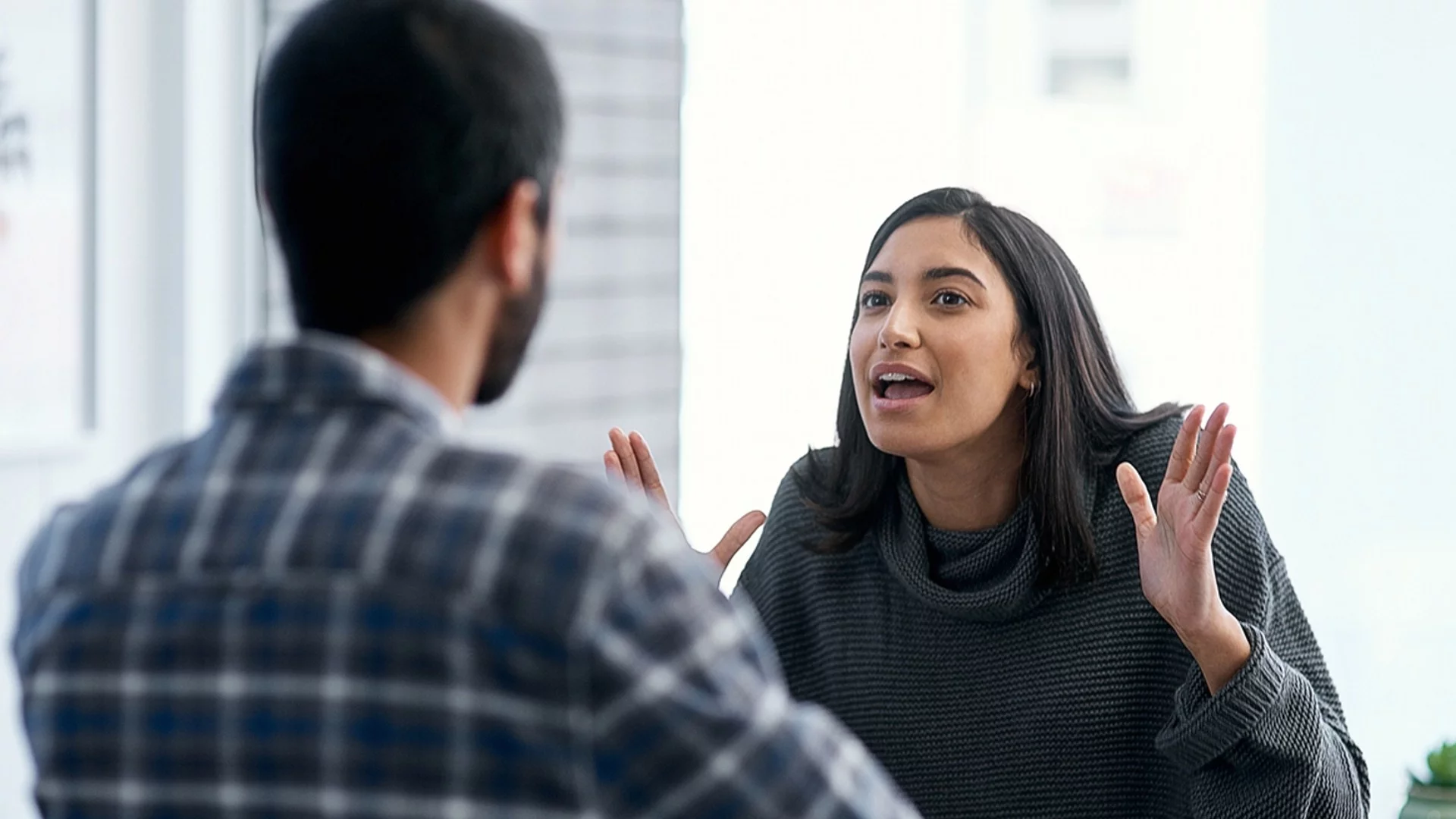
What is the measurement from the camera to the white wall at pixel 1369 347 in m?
2.86

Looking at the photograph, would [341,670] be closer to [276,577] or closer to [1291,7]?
[276,577]

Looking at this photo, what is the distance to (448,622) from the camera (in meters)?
0.73

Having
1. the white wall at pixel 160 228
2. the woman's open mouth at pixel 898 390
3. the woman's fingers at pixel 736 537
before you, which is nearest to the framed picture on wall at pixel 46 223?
the white wall at pixel 160 228

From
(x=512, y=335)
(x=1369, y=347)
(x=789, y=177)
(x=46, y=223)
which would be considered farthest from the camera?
(x=789, y=177)

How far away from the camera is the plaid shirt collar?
796mm

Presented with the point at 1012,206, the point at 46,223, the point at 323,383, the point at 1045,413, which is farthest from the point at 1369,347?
the point at 323,383

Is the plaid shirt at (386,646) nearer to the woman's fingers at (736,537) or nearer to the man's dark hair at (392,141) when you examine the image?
the man's dark hair at (392,141)

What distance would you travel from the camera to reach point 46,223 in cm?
233

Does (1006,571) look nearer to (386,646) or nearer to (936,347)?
(936,347)

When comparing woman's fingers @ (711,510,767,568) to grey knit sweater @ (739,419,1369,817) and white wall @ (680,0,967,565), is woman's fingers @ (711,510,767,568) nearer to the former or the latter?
grey knit sweater @ (739,419,1369,817)

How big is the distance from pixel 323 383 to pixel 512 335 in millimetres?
116

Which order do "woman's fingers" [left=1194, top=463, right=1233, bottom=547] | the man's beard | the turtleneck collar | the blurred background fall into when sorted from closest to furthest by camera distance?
the man's beard, "woman's fingers" [left=1194, top=463, right=1233, bottom=547], the turtleneck collar, the blurred background

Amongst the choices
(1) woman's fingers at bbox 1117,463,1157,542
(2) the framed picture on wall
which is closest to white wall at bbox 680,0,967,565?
(2) the framed picture on wall

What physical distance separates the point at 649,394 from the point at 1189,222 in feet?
3.56
